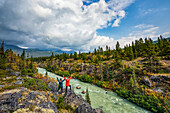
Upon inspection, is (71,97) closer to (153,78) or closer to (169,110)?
(169,110)

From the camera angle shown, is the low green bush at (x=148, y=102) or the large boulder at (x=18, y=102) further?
the low green bush at (x=148, y=102)

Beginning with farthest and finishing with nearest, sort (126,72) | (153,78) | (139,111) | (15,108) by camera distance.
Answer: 1. (126,72)
2. (153,78)
3. (139,111)
4. (15,108)

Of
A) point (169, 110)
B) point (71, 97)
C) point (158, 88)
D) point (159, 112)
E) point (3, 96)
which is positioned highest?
point (3, 96)

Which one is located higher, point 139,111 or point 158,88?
point 158,88

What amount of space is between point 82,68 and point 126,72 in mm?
30400

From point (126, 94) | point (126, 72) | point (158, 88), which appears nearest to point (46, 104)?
point (126, 94)

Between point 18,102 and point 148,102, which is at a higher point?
point 18,102

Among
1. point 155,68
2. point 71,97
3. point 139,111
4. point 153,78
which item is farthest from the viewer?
point 155,68

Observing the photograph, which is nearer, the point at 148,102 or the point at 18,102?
the point at 18,102

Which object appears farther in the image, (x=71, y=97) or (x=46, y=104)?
(x=71, y=97)

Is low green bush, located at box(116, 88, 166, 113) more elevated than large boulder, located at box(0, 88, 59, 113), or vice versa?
large boulder, located at box(0, 88, 59, 113)

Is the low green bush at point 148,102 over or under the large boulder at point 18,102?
under

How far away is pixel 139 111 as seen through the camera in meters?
17.9

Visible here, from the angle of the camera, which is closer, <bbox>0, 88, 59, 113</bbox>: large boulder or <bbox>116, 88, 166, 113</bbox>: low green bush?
<bbox>0, 88, 59, 113</bbox>: large boulder
